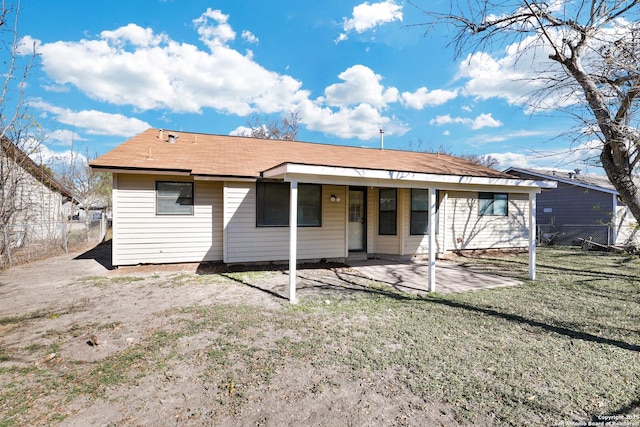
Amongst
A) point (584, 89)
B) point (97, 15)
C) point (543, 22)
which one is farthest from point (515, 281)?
point (97, 15)

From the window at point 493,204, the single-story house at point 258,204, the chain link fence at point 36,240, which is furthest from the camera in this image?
the window at point 493,204

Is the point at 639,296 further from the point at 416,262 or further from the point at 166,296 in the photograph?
the point at 166,296

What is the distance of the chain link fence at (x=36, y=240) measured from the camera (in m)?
8.19

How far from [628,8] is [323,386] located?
5.13m

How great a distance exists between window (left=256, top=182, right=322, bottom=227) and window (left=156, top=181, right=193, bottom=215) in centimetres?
183

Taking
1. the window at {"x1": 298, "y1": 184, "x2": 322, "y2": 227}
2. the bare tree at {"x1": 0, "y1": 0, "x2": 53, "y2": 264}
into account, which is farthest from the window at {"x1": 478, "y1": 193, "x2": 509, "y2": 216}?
the bare tree at {"x1": 0, "y1": 0, "x2": 53, "y2": 264}

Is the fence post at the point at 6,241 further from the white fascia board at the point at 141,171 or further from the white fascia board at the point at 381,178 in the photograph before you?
the white fascia board at the point at 381,178

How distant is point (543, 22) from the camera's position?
151 inches

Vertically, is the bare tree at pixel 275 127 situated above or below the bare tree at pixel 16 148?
above

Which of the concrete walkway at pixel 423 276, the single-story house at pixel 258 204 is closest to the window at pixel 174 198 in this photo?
the single-story house at pixel 258 204

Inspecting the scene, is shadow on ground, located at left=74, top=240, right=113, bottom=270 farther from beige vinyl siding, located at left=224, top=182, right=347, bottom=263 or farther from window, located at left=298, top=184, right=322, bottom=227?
window, located at left=298, top=184, right=322, bottom=227

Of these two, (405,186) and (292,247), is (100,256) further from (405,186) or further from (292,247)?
(405,186)

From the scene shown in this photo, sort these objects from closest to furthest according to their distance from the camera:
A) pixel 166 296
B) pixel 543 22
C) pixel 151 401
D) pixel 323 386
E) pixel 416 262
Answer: pixel 151 401
pixel 323 386
pixel 543 22
pixel 166 296
pixel 416 262

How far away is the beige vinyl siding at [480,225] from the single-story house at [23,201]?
13.3 meters
